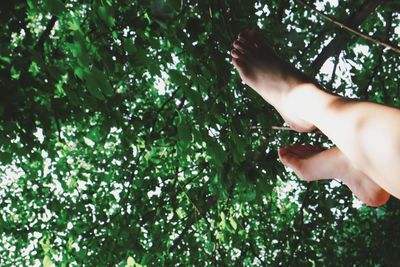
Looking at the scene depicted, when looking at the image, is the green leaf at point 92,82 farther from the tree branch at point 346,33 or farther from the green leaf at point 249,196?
the tree branch at point 346,33

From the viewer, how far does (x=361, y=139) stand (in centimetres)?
91

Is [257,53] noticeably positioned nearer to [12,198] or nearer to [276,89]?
[276,89]

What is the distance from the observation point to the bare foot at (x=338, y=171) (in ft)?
5.18

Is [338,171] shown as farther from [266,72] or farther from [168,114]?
[168,114]

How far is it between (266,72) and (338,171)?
1.76 ft

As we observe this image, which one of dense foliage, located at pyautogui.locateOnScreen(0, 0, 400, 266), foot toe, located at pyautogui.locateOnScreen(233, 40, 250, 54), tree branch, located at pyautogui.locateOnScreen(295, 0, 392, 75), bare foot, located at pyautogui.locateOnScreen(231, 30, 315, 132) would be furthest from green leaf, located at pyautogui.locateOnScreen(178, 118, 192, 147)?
tree branch, located at pyautogui.locateOnScreen(295, 0, 392, 75)

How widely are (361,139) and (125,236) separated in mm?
2408

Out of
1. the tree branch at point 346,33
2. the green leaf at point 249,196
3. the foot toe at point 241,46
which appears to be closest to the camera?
the foot toe at point 241,46

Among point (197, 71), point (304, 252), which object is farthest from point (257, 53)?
point (304, 252)

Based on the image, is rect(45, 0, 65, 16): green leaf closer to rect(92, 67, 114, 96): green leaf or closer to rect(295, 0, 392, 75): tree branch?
rect(92, 67, 114, 96): green leaf

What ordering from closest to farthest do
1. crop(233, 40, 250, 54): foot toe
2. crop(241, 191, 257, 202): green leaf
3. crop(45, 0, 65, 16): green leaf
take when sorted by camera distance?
1. crop(45, 0, 65, 16): green leaf
2. crop(233, 40, 250, 54): foot toe
3. crop(241, 191, 257, 202): green leaf

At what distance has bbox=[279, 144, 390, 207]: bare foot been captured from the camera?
5.18ft

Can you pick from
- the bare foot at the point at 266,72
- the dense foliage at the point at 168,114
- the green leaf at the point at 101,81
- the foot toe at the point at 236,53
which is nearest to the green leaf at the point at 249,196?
the dense foliage at the point at 168,114

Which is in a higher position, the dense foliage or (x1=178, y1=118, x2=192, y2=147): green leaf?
the dense foliage
